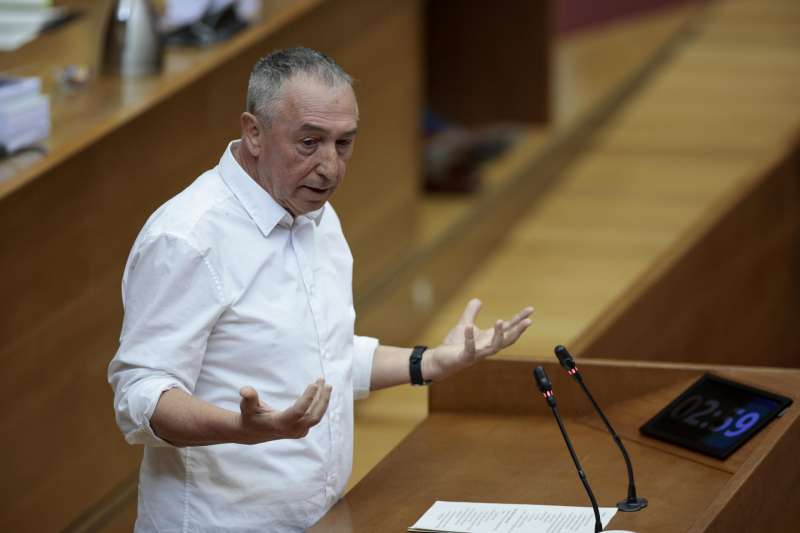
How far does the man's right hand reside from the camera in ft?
5.31

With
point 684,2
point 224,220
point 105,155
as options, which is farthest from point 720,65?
point 224,220

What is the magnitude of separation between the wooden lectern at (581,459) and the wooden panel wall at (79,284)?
696 mm

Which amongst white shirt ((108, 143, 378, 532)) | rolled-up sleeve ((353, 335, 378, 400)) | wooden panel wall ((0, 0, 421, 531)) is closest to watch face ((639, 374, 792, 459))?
rolled-up sleeve ((353, 335, 378, 400))

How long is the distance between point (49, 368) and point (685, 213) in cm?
342

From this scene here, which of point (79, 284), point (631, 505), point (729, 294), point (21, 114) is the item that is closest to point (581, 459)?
point (631, 505)

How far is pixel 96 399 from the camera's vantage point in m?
2.76

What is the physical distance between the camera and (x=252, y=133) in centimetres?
186

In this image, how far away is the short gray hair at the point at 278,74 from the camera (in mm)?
1820

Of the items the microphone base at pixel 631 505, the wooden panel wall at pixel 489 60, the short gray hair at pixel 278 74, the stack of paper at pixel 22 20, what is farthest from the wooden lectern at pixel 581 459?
the wooden panel wall at pixel 489 60

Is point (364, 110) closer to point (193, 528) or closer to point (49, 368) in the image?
point (49, 368)

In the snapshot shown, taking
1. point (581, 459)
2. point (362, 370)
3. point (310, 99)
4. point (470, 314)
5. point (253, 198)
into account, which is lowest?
point (581, 459)

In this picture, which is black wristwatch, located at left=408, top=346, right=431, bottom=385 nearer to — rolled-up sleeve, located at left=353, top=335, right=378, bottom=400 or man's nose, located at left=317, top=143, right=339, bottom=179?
rolled-up sleeve, located at left=353, top=335, right=378, bottom=400

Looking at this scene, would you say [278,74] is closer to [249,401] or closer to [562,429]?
[249,401]

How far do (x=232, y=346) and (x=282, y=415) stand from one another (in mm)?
251
